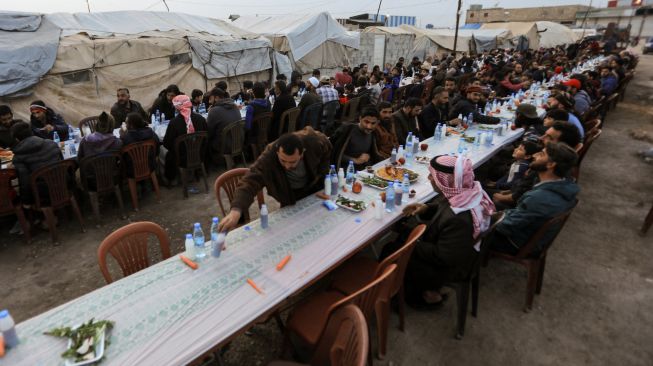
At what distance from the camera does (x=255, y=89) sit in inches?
288

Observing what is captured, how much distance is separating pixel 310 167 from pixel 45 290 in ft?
11.0

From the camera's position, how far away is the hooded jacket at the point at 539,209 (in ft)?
11.3

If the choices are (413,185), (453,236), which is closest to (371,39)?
(413,185)

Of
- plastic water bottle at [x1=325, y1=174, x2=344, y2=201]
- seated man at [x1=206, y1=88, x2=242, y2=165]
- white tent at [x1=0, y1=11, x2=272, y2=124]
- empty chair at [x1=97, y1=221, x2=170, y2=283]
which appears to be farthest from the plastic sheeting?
plastic water bottle at [x1=325, y1=174, x2=344, y2=201]

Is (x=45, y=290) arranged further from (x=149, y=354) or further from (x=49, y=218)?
(x=149, y=354)

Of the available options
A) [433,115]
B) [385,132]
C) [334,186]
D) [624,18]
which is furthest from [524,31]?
[624,18]

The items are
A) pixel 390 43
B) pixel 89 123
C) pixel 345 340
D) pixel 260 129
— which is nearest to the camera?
pixel 345 340

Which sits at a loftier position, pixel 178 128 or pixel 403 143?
pixel 178 128

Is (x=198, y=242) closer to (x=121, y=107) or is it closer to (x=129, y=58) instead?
(x=121, y=107)

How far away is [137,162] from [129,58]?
6.79 m

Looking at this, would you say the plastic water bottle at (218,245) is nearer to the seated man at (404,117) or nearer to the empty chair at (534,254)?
the empty chair at (534,254)

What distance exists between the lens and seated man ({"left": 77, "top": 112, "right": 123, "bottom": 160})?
519cm

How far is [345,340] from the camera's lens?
2.09 m

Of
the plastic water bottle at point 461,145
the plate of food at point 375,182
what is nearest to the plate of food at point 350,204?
the plate of food at point 375,182
